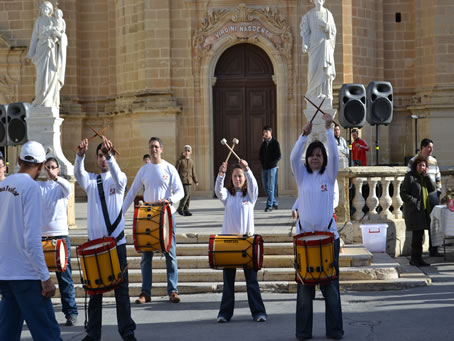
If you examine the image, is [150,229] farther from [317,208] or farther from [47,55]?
[47,55]

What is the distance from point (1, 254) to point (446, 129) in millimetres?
18554

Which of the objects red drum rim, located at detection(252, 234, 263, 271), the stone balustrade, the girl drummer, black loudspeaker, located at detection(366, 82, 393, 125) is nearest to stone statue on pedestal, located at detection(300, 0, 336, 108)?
black loudspeaker, located at detection(366, 82, 393, 125)

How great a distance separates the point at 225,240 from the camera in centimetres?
966

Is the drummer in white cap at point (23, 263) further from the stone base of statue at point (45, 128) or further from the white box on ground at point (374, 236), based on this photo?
the stone base of statue at point (45, 128)

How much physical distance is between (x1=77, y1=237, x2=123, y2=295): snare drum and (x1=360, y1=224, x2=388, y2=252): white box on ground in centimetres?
632

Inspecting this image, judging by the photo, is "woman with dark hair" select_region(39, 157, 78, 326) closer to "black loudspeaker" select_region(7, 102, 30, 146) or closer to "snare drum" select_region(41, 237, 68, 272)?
"snare drum" select_region(41, 237, 68, 272)

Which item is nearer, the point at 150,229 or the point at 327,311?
the point at 327,311

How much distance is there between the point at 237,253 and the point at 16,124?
895 centimetres

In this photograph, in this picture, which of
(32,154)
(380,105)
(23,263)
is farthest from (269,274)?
(23,263)

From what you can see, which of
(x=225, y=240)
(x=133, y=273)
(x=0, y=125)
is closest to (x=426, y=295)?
(x=225, y=240)

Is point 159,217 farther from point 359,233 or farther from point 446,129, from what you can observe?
point 446,129

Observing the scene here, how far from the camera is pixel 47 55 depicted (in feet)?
51.6

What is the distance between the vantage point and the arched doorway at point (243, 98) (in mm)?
23391

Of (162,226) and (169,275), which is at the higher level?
(162,226)
